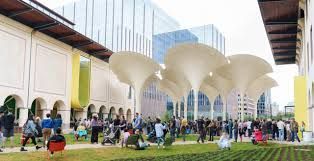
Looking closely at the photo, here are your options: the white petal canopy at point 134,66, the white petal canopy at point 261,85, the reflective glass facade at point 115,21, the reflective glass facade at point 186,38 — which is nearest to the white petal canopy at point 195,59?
the white petal canopy at point 134,66

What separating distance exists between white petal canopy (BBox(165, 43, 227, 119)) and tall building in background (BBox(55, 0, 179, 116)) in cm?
3055

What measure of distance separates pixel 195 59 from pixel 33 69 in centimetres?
1354

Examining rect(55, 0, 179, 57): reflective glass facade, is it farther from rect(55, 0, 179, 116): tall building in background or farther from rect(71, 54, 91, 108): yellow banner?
rect(71, 54, 91, 108): yellow banner

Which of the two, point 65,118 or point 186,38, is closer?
point 65,118

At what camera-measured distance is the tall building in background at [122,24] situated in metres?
59.2

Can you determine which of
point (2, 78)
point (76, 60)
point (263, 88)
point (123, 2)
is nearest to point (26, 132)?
point (2, 78)

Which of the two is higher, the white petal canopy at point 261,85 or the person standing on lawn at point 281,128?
the white petal canopy at point 261,85

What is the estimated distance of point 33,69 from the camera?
89.2 feet

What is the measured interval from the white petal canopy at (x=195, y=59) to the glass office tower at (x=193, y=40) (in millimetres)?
50616

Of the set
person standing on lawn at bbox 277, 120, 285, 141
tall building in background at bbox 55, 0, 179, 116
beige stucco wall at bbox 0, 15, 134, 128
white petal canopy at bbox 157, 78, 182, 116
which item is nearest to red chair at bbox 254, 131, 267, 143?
person standing on lawn at bbox 277, 120, 285, 141

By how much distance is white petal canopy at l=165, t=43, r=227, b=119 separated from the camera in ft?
97.2

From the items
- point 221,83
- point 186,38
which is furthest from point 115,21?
point 186,38

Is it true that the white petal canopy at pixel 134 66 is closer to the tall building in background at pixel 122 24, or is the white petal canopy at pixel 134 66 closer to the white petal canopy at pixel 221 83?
the white petal canopy at pixel 221 83

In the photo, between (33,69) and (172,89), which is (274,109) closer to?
(172,89)
